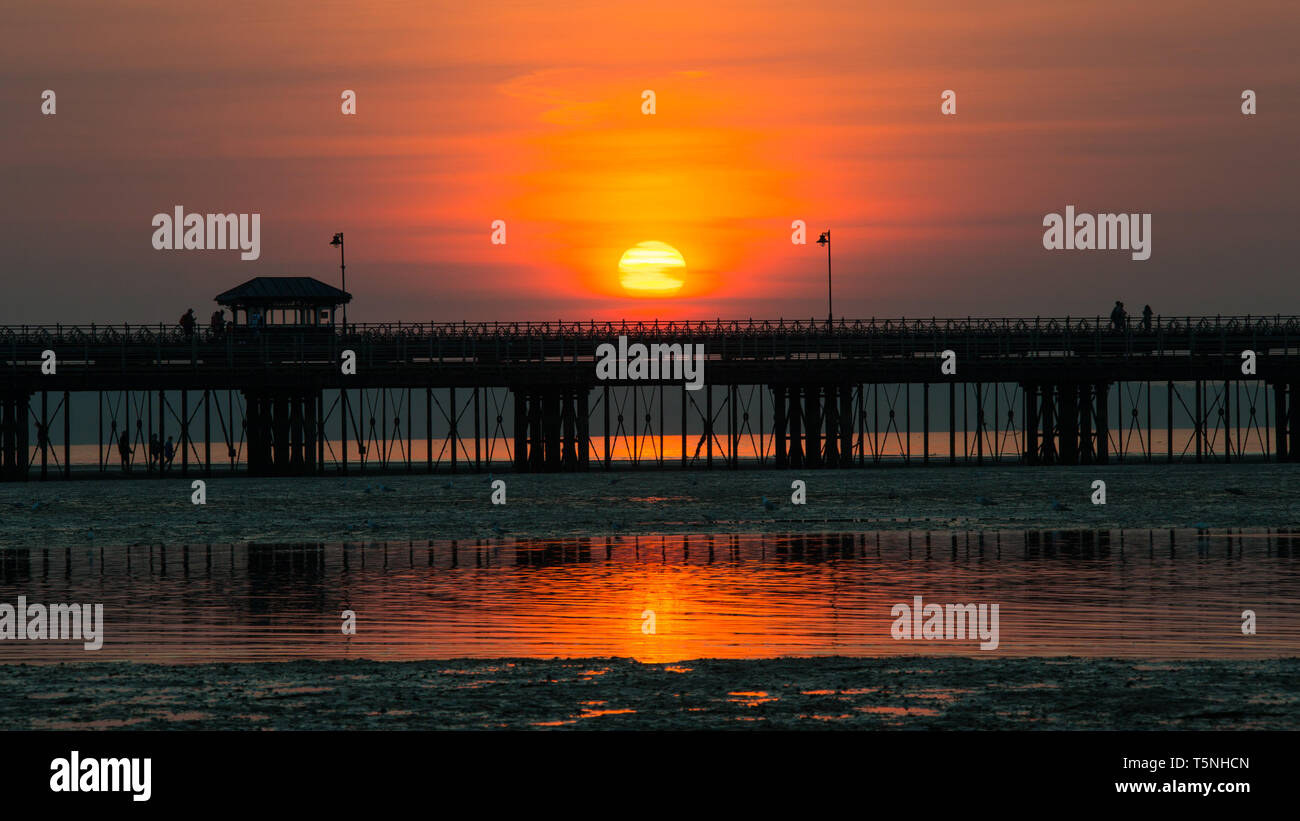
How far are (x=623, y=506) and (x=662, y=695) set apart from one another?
103ft

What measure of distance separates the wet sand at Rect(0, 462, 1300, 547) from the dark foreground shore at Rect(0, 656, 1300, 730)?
19463 mm

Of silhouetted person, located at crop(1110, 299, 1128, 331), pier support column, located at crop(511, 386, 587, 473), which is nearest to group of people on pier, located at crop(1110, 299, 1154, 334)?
silhouetted person, located at crop(1110, 299, 1128, 331)

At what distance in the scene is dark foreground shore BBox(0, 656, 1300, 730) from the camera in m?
12.4

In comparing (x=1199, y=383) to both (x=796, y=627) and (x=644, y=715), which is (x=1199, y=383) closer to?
(x=796, y=627)

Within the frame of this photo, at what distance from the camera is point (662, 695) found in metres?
13.7

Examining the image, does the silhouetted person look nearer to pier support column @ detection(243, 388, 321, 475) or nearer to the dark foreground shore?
pier support column @ detection(243, 388, 321, 475)

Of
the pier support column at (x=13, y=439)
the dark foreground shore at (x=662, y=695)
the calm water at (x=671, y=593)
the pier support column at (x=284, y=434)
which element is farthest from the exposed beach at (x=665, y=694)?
the pier support column at (x=13, y=439)

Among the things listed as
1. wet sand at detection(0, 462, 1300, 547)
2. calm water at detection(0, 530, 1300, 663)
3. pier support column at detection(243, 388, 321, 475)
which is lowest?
calm water at detection(0, 530, 1300, 663)

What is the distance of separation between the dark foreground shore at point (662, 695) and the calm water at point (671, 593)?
4.26 feet

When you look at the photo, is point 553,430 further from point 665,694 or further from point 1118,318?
point 665,694
